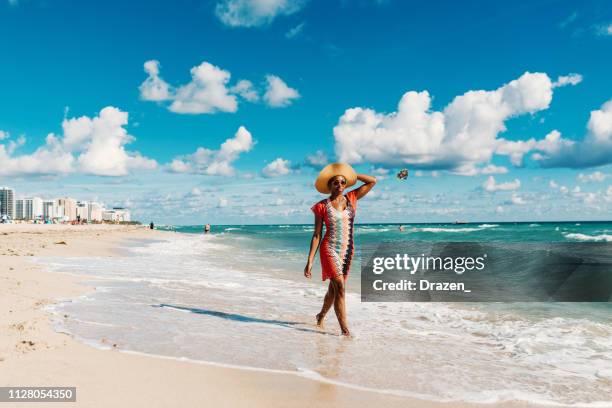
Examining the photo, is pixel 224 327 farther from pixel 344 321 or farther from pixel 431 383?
pixel 431 383

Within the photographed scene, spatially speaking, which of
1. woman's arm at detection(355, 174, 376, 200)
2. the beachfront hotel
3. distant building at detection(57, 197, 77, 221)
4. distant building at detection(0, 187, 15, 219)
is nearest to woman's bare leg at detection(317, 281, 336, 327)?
woman's arm at detection(355, 174, 376, 200)

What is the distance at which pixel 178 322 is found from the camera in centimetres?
663

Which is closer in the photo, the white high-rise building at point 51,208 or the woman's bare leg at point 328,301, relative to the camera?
the woman's bare leg at point 328,301

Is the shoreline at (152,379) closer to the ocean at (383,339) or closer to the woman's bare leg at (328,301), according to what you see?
the ocean at (383,339)

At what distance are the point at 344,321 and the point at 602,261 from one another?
20328 mm

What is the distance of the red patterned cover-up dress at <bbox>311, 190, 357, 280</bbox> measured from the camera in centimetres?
585

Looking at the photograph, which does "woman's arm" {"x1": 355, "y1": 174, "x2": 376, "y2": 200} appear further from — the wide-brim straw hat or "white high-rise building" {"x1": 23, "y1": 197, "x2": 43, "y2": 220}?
"white high-rise building" {"x1": 23, "y1": 197, "x2": 43, "y2": 220}

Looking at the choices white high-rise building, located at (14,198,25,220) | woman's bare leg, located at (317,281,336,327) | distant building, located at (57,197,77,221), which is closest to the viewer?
woman's bare leg, located at (317,281,336,327)

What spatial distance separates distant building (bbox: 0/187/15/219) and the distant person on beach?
→ 197745mm

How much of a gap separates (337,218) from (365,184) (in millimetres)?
658

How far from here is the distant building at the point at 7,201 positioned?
170 m

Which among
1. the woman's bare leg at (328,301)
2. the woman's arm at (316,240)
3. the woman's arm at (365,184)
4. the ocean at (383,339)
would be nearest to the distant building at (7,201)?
the ocean at (383,339)

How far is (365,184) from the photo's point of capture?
20.0 feet

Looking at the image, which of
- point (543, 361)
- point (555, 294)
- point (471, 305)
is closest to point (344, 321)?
point (543, 361)
